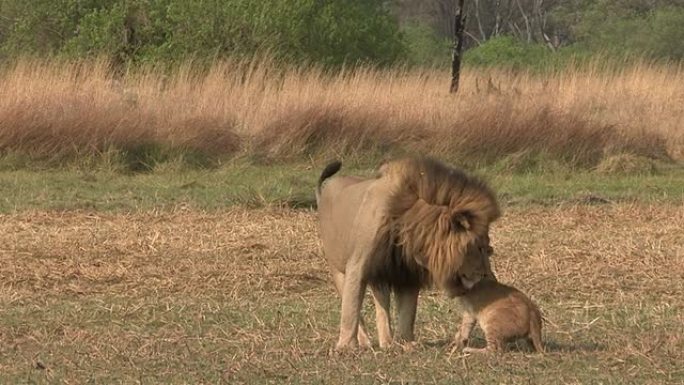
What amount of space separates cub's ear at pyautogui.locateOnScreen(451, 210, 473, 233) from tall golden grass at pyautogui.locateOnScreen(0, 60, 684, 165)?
32.9ft

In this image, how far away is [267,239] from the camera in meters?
10.6

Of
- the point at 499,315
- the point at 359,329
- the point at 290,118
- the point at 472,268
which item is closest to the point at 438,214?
the point at 472,268

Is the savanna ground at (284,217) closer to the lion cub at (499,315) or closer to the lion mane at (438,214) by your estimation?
the lion cub at (499,315)

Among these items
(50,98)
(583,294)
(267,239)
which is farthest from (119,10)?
(583,294)

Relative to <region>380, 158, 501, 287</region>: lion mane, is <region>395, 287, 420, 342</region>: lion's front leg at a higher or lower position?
lower

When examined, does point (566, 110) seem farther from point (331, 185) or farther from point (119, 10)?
point (331, 185)

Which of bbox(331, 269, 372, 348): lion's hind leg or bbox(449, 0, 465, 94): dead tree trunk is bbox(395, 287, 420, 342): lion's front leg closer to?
bbox(331, 269, 372, 348): lion's hind leg

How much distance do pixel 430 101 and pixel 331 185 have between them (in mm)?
10524

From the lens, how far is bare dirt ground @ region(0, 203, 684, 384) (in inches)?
245

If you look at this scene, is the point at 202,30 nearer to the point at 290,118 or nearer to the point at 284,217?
the point at 290,118

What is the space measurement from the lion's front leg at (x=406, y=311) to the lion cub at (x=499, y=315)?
240 millimetres

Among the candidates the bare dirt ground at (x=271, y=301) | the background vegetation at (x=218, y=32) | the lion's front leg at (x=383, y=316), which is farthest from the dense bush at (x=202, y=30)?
the lion's front leg at (x=383, y=316)

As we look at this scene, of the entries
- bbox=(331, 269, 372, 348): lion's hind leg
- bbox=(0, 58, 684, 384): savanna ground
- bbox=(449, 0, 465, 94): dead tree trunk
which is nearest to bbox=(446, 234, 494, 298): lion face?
bbox=(0, 58, 684, 384): savanna ground

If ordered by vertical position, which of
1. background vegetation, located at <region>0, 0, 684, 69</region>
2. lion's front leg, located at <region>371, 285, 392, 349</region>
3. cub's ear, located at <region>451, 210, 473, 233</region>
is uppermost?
cub's ear, located at <region>451, 210, 473, 233</region>
